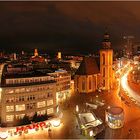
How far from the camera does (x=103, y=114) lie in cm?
2520

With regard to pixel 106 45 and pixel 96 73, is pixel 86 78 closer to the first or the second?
pixel 96 73

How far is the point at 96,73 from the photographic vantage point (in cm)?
3709

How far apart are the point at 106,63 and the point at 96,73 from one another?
2224 millimetres

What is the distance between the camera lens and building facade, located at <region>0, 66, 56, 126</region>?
2273cm

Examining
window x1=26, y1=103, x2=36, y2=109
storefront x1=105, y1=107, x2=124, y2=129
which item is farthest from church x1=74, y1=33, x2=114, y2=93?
A: storefront x1=105, y1=107, x2=124, y2=129

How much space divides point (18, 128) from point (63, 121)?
4.36 m

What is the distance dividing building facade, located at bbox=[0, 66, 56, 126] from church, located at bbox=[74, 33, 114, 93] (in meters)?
11.0

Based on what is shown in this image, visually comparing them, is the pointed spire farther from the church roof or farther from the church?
the church roof

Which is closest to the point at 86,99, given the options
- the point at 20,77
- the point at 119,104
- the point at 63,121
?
the point at 119,104

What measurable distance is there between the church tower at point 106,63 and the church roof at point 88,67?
1.14 meters

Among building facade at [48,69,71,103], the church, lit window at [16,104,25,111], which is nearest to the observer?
lit window at [16,104,25,111]

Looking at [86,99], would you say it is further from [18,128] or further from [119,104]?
[18,128]

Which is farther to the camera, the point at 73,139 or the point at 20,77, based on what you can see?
the point at 20,77

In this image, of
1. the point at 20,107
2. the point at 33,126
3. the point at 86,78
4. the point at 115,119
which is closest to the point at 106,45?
the point at 86,78
